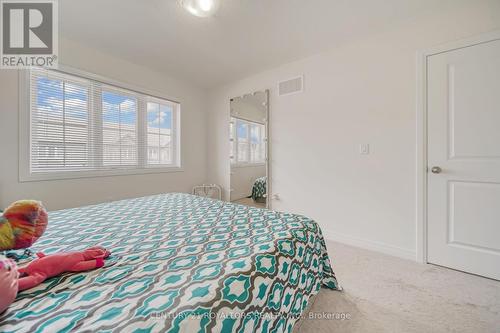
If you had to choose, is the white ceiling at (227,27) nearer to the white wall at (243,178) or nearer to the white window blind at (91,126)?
the white window blind at (91,126)

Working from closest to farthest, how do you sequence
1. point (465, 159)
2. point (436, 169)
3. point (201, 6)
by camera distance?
point (201, 6) < point (465, 159) < point (436, 169)

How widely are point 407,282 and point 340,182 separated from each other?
3.69 ft

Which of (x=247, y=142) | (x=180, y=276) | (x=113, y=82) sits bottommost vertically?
(x=180, y=276)

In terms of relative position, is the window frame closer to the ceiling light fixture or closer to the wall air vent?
the ceiling light fixture

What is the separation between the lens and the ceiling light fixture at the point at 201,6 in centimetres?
163

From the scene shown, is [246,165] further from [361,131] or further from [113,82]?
A: [113,82]

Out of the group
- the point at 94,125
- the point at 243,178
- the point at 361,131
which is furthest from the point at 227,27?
the point at 243,178

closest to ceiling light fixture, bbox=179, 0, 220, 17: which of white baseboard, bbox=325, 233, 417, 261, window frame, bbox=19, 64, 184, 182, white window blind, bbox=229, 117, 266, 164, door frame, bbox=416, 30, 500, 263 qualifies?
window frame, bbox=19, 64, 184, 182

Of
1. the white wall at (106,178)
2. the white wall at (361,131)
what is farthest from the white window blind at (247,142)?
the white wall at (106,178)

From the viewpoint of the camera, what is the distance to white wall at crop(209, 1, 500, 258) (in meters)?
1.98

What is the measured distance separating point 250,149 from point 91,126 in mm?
2117

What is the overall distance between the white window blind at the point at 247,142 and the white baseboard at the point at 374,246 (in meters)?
1.44

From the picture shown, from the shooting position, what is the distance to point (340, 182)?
2457 millimetres

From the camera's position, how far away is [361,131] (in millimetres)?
2293
